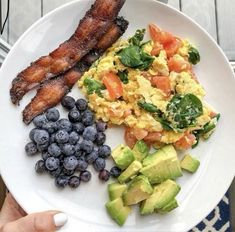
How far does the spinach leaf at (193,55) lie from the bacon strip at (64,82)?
0.54ft

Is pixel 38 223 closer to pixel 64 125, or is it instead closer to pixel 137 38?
pixel 64 125

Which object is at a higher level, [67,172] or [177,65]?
[177,65]

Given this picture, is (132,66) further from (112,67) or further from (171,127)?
(171,127)

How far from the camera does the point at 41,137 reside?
123cm

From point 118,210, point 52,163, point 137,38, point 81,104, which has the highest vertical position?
point 137,38

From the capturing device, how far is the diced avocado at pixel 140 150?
1.25 m

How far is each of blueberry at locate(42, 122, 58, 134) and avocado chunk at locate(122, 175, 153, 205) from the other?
0.22m

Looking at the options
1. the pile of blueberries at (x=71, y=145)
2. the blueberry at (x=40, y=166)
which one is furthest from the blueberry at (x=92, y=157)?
the blueberry at (x=40, y=166)

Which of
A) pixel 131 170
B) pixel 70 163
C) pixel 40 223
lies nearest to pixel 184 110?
pixel 131 170

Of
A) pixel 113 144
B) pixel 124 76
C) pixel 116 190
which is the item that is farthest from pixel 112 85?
pixel 116 190

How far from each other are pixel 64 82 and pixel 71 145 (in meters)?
0.15

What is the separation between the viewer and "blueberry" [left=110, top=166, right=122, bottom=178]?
127 centimetres

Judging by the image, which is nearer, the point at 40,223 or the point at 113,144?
the point at 40,223

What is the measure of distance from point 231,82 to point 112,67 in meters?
0.29
